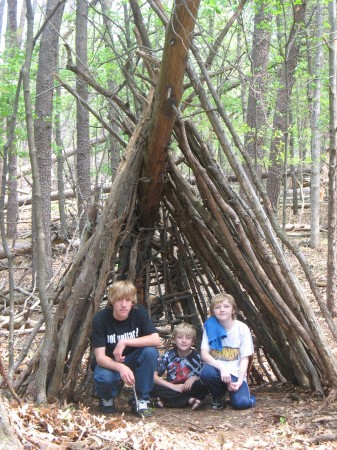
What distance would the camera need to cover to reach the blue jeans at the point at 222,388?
4.33m

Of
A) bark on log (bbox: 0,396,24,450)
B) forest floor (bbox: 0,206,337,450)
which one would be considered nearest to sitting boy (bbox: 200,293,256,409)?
A: forest floor (bbox: 0,206,337,450)

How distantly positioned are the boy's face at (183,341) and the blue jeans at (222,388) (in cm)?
28

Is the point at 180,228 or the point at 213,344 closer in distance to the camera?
the point at 213,344

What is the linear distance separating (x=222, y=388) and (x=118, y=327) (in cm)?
96

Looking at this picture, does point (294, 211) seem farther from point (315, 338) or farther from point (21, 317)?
point (315, 338)

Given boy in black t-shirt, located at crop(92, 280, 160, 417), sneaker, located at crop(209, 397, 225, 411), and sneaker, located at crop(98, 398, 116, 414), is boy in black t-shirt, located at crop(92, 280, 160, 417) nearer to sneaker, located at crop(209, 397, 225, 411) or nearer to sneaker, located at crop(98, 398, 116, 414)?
sneaker, located at crop(98, 398, 116, 414)

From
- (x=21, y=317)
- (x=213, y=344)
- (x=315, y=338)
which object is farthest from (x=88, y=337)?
(x=21, y=317)

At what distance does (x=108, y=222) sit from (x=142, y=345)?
1.01 m

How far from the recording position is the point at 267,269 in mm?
4508

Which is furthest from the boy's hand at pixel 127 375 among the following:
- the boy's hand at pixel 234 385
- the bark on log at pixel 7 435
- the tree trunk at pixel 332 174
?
the tree trunk at pixel 332 174

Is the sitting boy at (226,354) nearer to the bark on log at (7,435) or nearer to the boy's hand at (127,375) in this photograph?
the boy's hand at (127,375)

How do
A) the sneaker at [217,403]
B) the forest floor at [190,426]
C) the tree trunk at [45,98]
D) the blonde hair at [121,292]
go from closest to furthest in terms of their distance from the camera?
1. the forest floor at [190,426]
2. the blonde hair at [121,292]
3. the sneaker at [217,403]
4. the tree trunk at [45,98]

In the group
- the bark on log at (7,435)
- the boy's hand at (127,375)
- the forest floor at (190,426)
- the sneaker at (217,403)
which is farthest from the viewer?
the sneaker at (217,403)

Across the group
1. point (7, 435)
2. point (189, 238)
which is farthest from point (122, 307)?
point (7, 435)
